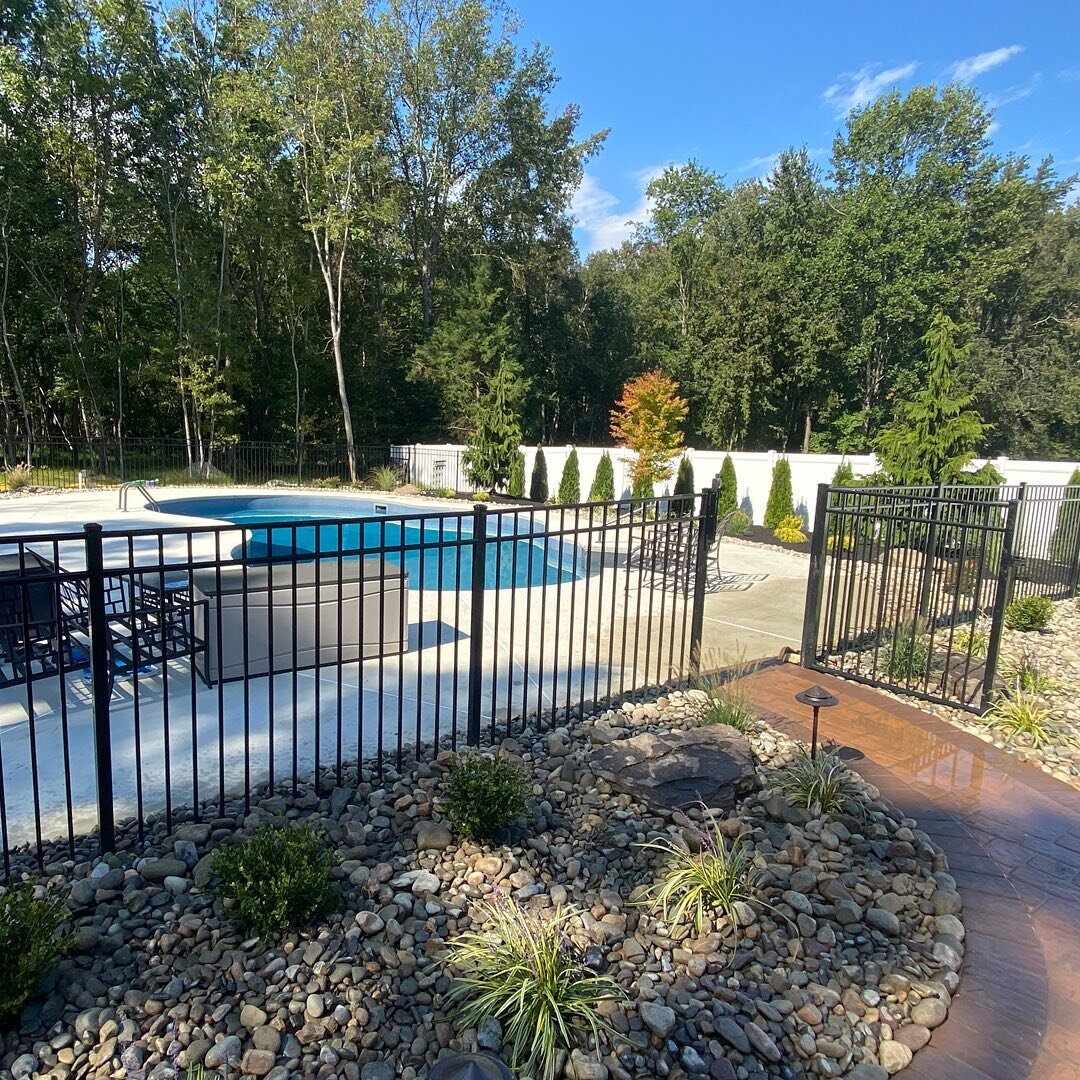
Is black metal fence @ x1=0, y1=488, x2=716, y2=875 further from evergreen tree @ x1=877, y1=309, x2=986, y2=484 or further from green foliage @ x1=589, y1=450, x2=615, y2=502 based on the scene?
green foliage @ x1=589, y1=450, x2=615, y2=502

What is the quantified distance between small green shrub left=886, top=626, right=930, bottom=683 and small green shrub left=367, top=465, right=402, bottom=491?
16.4 m

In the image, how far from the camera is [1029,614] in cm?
666

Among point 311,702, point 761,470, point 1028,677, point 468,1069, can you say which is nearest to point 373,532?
point 761,470

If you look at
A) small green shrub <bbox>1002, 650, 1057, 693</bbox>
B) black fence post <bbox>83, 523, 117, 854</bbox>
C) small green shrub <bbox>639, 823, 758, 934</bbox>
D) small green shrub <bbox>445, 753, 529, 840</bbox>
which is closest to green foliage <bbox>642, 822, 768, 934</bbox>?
small green shrub <bbox>639, 823, 758, 934</bbox>

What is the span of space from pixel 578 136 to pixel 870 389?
14.2 metres

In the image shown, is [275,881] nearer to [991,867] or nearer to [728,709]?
[728,709]

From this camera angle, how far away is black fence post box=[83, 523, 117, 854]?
243cm

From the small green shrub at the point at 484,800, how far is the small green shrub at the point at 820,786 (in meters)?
1.33

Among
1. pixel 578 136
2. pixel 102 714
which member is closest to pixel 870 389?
pixel 578 136

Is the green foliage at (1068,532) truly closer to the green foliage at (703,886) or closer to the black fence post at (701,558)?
the black fence post at (701,558)

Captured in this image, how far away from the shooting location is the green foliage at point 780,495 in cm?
1482

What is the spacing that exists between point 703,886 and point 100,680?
91.0 inches

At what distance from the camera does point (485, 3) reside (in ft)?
68.9

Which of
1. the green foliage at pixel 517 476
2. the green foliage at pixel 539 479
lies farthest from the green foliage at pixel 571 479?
the green foliage at pixel 517 476
